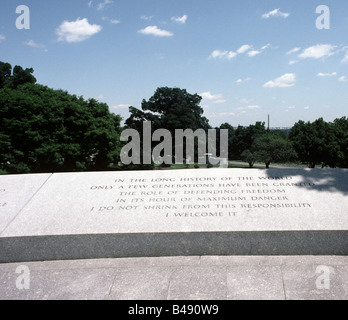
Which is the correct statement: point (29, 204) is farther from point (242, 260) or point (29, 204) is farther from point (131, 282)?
point (242, 260)

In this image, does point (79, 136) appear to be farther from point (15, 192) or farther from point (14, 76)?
point (14, 76)

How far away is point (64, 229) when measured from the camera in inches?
169

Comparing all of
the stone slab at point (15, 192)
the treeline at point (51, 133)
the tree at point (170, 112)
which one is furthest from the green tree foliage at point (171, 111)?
the stone slab at point (15, 192)

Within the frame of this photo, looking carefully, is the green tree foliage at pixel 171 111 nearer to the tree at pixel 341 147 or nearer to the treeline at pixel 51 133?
the treeline at pixel 51 133

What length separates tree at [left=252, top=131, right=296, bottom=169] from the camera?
3900 cm

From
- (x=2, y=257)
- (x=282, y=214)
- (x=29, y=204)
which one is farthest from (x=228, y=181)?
(x=2, y=257)

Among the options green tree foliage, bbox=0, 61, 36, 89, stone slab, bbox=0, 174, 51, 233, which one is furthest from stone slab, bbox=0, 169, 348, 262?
green tree foliage, bbox=0, 61, 36, 89

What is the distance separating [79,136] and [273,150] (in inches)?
1092

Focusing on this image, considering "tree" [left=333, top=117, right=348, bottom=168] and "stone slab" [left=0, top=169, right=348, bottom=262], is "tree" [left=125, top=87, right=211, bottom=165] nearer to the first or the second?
"tree" [left=333, top=117, right=348, bottom=168]

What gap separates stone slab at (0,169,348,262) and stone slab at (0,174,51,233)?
169 mm

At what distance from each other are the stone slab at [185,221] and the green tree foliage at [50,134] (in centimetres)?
1720
